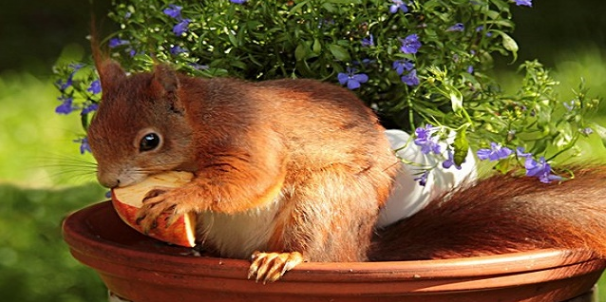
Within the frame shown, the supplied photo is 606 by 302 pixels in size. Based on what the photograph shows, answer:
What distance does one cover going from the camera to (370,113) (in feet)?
5.63

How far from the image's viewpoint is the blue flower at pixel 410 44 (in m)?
1.79

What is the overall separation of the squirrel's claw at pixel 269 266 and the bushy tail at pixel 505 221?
22 cm

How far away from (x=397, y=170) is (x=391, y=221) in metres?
0.16

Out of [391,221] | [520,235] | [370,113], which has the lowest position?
[391,221]

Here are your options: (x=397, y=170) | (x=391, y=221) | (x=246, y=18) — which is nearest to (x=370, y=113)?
(x=397, y=170)

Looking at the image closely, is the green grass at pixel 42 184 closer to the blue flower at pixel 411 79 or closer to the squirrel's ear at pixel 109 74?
the squirrel's ear at pixel 109 74

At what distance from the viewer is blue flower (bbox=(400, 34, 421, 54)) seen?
179 cm

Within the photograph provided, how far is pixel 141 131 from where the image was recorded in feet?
4.87

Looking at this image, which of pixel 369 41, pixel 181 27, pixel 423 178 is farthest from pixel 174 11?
pixel 423 178

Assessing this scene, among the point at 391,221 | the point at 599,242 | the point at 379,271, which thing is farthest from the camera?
the point at 391,221

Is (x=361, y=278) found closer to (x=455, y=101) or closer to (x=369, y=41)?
(x=455, y=101)

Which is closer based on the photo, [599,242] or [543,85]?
[599,242]

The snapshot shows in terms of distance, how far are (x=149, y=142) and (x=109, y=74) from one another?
0.52 ft

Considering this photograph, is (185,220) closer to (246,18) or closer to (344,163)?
(344,163)
